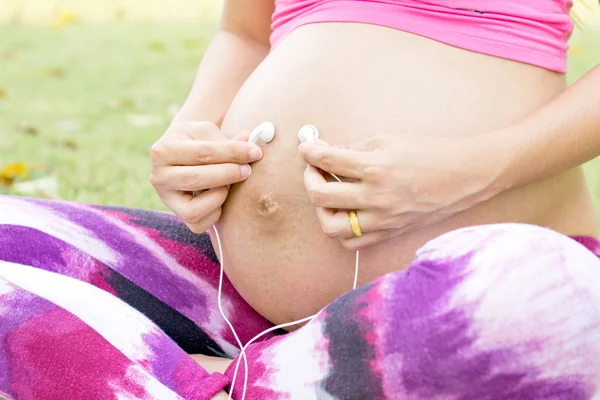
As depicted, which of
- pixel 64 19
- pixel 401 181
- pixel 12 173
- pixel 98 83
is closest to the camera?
pixel 401 181

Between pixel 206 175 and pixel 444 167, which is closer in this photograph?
pixel 444 167

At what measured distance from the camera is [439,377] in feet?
2.56

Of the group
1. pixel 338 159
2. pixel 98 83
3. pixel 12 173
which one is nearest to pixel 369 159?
pixel 338 159

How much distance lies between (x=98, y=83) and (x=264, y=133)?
2.47m

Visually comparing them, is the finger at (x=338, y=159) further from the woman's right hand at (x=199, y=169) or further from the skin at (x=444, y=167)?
the woman's right hand at (x=199, y=169)

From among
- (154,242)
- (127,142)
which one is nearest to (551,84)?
(154,242)

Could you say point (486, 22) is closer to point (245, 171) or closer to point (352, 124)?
point (352, 124)

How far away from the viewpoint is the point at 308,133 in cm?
101

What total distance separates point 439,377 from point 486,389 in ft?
0.16

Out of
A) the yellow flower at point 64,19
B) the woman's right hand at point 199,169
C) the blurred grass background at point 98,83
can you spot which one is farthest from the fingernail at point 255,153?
the yellow flower at point 64,19

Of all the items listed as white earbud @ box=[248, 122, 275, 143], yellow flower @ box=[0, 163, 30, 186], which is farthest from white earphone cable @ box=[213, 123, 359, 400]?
yellow flower @ box=[0, 163, 30, 186]

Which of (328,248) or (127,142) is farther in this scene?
(127,142)

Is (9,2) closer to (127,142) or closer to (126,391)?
(127,142)

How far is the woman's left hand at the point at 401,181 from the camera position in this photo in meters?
0.92
